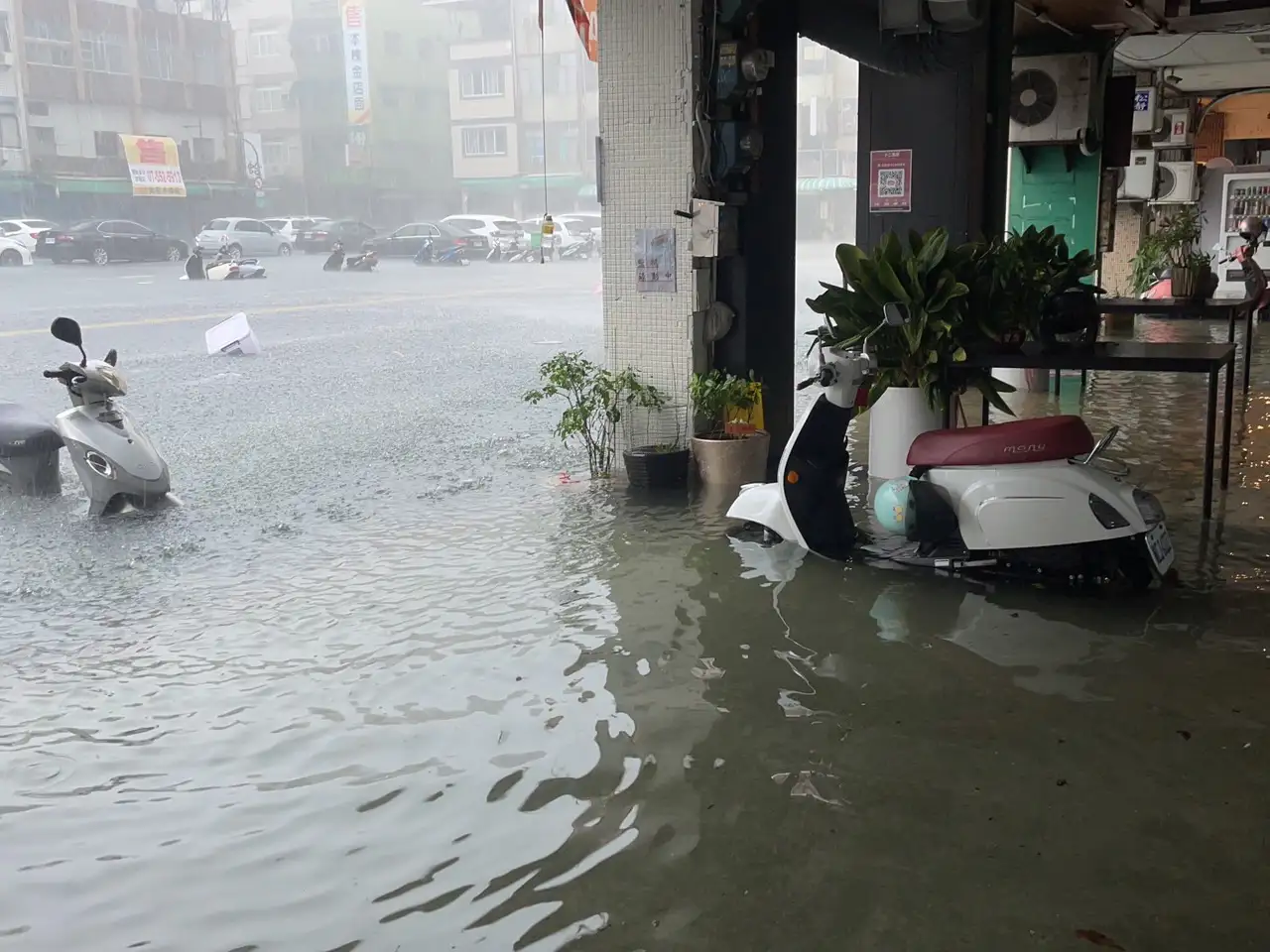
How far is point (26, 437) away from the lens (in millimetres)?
5102

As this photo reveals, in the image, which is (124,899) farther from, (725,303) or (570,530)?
(725,303)

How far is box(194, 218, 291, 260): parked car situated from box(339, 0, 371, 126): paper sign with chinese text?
1.12 m

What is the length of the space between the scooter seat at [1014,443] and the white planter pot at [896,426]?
893 millimetres

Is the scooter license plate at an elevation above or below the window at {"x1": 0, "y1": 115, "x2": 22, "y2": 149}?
below

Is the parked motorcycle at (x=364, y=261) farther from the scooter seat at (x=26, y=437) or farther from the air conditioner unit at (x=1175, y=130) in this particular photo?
the air conditioner unit at (x=1175, y=130)

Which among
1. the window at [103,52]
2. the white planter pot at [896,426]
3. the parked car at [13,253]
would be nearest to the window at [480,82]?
the window at [103,52]

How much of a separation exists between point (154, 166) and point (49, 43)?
92 centimetres

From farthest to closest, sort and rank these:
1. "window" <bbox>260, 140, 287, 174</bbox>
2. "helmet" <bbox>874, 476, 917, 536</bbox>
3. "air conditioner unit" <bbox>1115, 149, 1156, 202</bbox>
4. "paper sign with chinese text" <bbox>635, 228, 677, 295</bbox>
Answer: "air conditioner unit" <bbox>1115, 149, 1156, 202</bbox>
"window" <bbox>260, 140, 287, 174</bbox>
"paper sign with chinese text" <bbox>635, 228, 677, 295</bbox>
"helmet" <bbox>874, 476, 917, 536</bbox>

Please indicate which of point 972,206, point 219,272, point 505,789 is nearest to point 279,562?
point 505,789

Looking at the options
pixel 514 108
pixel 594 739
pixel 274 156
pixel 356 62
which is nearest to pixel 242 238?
pixel 274 156

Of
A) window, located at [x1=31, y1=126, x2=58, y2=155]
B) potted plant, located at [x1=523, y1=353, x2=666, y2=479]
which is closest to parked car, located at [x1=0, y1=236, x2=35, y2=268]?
window, located at [x1=31, y1=126, x2=58, y2=155]

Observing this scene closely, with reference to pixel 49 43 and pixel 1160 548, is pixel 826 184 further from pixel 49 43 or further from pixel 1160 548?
pixel 1160 548

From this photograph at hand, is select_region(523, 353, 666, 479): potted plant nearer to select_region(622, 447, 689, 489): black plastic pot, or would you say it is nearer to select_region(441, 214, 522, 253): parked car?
select_region(622, 447, 689, 489): black plastic pot

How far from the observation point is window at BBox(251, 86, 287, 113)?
7822 millimetres
